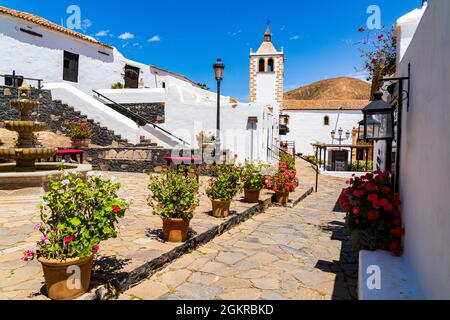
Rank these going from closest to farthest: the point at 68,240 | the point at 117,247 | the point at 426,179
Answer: the point at 426,179 < the point at 68,240 < the point at 117,247

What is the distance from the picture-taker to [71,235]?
2.89 metres

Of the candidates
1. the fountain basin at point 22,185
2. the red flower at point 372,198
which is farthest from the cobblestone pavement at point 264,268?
the fountain basin at point 22,185

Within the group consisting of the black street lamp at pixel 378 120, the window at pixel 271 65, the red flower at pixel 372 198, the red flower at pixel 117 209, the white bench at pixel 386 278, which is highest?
the window at pixel 271 65

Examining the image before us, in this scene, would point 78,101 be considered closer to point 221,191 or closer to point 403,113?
point 221,191

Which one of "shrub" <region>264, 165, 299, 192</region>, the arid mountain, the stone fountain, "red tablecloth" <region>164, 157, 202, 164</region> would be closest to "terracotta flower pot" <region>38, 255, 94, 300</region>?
the stone fountain

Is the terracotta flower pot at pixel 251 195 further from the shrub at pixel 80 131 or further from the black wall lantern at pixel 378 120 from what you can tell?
the shrub at pixel 80 131

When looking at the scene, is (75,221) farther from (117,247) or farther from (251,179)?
(251,179)

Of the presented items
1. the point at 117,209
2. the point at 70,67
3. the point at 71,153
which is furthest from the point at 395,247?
the point at 70,67

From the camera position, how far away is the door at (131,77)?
2244cm

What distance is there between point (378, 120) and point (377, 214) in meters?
1.26

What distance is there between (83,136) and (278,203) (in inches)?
360

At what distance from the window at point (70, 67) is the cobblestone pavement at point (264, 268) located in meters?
17.1

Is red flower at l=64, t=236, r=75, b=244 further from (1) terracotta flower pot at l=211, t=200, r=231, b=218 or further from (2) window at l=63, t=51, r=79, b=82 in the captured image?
(2) window at l=63, t=51, r=79, b=82
